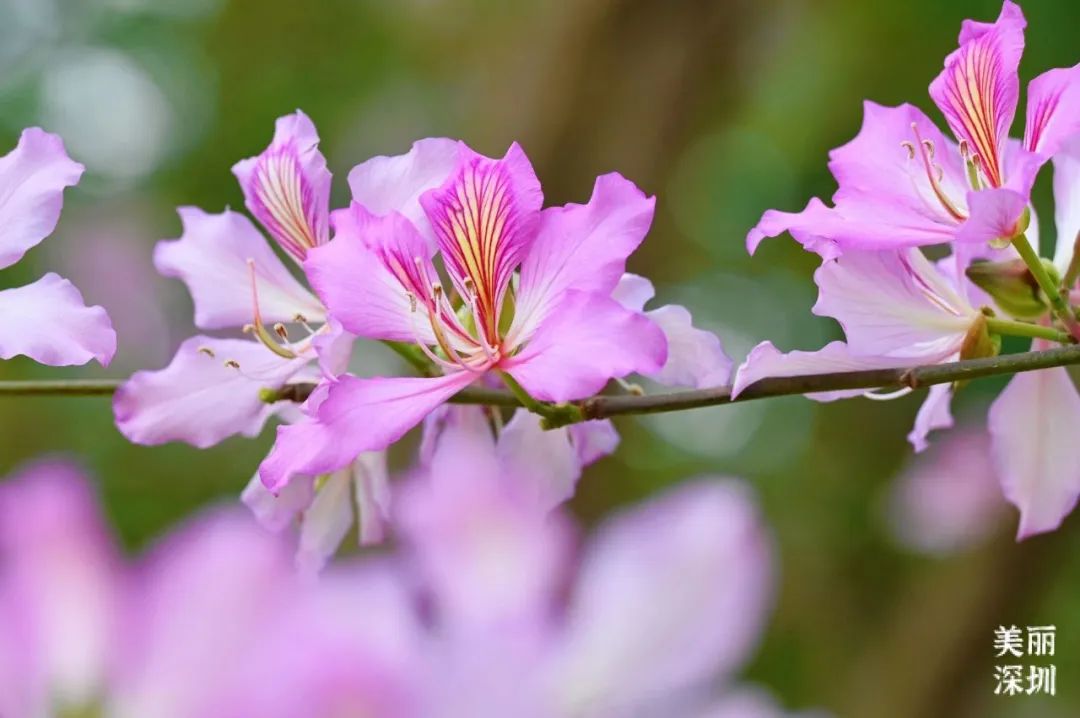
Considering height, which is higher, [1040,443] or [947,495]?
[1040,443]

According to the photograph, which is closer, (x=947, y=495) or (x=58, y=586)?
(x=58, y=586)

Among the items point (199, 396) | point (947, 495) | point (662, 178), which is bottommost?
point (947, 495)

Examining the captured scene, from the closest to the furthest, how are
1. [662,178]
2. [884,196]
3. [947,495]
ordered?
1. [884,196]
2. [662,178]
3. [947,495]

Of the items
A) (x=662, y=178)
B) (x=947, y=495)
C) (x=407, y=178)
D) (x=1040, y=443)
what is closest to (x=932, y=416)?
(x=1040, y=443)

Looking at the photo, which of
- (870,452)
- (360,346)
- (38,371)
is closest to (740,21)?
(360,346)

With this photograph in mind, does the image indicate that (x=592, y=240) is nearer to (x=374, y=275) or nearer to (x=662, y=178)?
(x=374, y=275)

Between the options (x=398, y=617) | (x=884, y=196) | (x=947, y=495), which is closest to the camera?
(x=398, y=617)

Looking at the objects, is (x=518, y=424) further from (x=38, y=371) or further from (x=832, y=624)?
(x=832, y=624)
